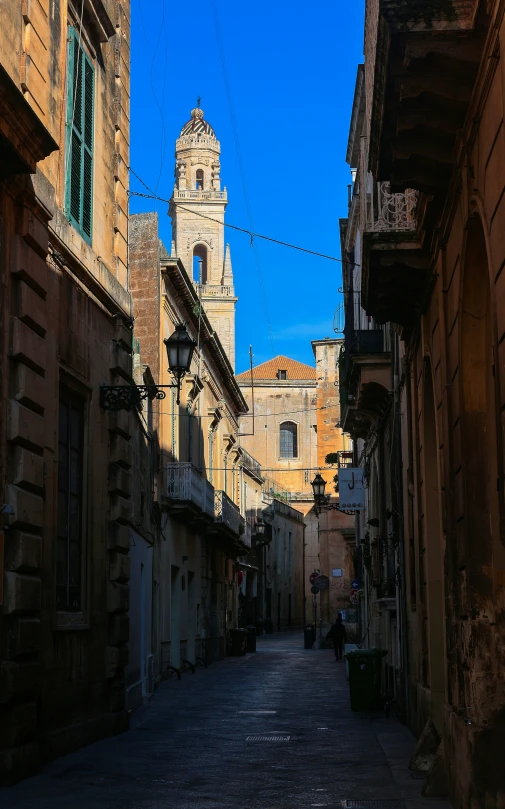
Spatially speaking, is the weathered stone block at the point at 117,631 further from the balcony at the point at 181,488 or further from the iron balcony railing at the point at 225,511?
the iron balcony railing at the point at 225,511

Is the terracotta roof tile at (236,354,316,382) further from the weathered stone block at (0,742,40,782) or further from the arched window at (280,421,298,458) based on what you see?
the weathered stone block at (0,742,40,782)

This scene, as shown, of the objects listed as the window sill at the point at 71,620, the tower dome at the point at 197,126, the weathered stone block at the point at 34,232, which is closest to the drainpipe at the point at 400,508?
the window sill at the point at 71,620

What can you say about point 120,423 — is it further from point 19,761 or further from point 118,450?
point 19,761

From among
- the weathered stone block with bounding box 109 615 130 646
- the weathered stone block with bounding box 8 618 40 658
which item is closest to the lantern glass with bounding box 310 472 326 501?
the weathered stone block with bounding box 109 615 130 646

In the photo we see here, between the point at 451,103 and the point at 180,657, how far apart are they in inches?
825

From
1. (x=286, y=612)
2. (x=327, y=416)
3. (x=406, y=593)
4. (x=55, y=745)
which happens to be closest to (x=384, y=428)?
(x=406, y=593)

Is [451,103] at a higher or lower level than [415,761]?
higher

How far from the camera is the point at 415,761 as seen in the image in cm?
1059

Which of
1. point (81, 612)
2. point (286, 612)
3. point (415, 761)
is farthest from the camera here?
point (286, 612)

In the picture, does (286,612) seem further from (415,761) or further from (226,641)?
(415,761)

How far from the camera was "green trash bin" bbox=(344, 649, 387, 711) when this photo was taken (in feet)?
53.5

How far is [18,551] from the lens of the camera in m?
10.0

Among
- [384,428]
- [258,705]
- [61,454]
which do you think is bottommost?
[258,705]

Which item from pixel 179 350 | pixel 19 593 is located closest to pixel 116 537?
pixel 179 350
